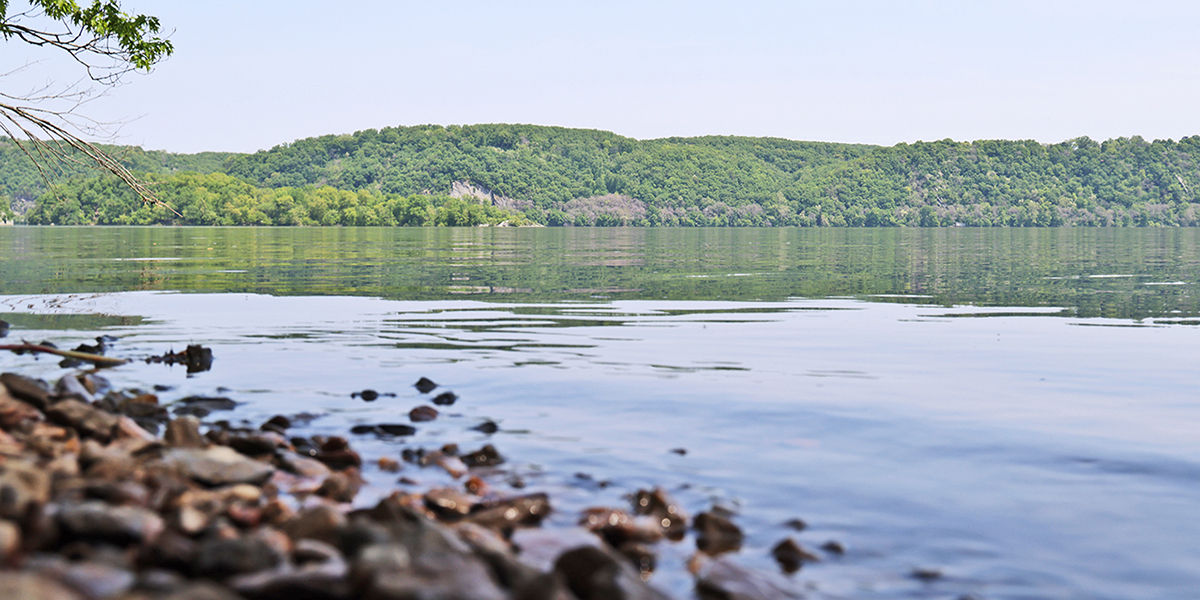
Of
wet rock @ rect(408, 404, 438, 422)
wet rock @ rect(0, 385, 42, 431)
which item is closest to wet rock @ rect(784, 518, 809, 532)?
wet rock @ rect(408, 404, 438, 422)

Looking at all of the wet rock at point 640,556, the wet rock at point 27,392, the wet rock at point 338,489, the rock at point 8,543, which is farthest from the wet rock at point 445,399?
the rock at point 8,543

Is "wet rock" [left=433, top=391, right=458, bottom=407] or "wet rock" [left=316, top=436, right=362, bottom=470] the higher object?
"wet rock" [left=433, top=391, right=458, bottom=407]

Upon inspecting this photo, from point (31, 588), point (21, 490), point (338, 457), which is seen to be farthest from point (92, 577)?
point (338, 457)

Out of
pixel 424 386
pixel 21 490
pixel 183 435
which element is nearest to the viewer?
pixel 21 490

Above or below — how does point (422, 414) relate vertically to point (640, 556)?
above

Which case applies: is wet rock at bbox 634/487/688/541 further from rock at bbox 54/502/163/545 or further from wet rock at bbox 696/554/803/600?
rock at bbox 54/502/163/545

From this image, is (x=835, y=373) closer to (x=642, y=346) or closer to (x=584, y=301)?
(x=642, y=346)

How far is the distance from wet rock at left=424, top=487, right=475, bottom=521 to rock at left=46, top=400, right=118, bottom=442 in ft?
12.6

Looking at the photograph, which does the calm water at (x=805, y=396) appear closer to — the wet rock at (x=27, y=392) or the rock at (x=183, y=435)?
the rock at (x=183, y=435)

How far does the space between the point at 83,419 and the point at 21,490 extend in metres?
A: 4.22

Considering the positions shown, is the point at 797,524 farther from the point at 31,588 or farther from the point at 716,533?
the point at 31,588

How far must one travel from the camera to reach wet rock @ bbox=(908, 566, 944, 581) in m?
8.59

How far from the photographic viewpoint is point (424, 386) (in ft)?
56.1

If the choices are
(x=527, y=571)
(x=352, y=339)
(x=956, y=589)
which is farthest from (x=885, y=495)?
(x=352, y=339)
